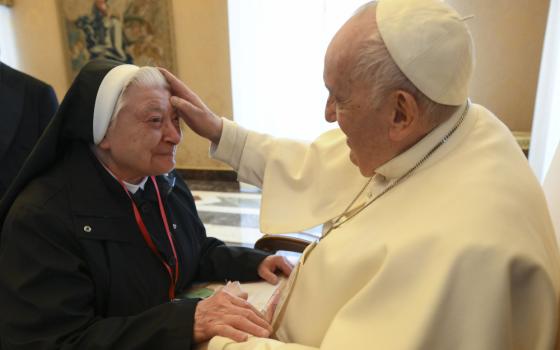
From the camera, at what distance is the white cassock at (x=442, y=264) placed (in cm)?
85

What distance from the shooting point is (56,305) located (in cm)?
121

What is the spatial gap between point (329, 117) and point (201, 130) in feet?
2.46

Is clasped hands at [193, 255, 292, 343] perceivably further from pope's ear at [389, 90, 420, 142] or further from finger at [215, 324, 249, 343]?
pope's ear at [389, 90, 420, 142]

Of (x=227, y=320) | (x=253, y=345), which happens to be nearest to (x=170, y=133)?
(x=227, y=320)

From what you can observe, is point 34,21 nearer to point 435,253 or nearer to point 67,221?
point 67,221

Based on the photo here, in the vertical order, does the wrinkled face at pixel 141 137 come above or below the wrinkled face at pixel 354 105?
below

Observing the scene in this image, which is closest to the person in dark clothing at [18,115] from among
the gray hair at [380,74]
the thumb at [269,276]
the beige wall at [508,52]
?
the thumb at [269,276]

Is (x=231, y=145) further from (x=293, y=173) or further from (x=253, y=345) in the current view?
(x=253, y=345)

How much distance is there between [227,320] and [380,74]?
0.84 m

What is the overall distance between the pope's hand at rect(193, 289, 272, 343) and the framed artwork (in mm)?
5421

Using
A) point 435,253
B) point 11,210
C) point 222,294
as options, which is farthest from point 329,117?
point 11,210

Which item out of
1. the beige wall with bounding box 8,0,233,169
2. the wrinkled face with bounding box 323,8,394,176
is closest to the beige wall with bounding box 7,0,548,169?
the beige wall with bounding box 8,0,233,169

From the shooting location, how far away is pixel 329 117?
1266 millimetres

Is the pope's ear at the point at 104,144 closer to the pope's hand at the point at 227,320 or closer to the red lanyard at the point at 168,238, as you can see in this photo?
the red lanyard at the point at 168,238
